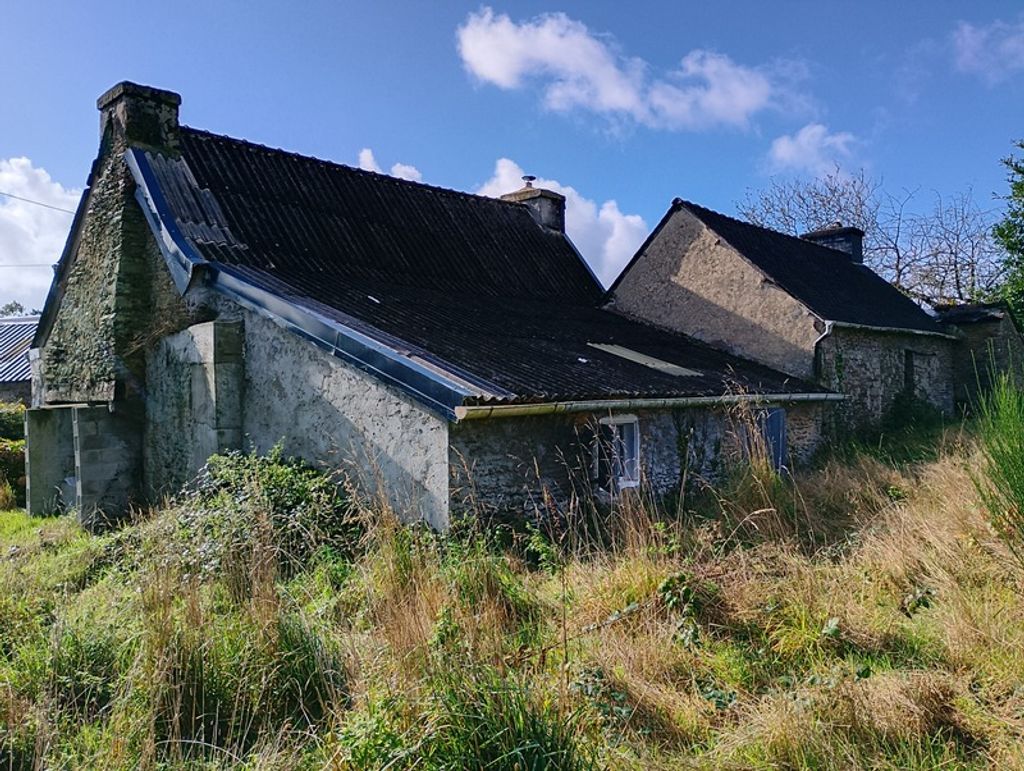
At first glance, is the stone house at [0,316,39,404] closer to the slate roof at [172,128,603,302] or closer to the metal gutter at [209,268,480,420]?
the slate roof at [172,128,603,302]

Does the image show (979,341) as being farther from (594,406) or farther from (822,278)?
(594,406)

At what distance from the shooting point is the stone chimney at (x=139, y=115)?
39.2 feet

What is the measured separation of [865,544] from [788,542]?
672mm

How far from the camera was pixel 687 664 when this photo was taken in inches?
191

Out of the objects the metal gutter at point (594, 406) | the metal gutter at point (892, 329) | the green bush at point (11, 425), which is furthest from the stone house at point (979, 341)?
the green bush at point (11, 425)

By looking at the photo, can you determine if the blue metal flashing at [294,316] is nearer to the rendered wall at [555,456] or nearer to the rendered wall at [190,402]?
the rendered wall at [555,456]

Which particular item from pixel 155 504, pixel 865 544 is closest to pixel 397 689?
pixel 865 544

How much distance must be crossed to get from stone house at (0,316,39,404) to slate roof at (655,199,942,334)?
18.3m

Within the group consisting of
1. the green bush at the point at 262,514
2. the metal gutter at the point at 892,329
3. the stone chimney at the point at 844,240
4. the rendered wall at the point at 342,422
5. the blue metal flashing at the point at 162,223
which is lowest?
the green bush at the point at 262,514

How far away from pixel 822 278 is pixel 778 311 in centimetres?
379

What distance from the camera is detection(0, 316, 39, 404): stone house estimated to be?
76.9 feet

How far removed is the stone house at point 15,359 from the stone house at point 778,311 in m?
16.7

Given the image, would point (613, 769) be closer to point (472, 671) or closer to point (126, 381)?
point (472, 671)

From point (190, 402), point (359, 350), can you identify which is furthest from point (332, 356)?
point (190, 402)
